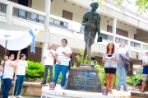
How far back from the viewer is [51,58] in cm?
1335

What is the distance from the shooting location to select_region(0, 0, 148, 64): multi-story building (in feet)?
63.7

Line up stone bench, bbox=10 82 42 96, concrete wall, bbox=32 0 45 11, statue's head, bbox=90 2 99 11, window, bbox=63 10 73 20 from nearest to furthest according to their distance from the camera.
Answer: statue's head, bbox=90 2 99 11 → stone bench, bbox=10 82 42 96 → concrete wall, bbox=32 0 45 11 → window, bbox=63 10 73 20

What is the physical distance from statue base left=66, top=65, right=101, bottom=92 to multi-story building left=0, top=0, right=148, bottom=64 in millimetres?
8457

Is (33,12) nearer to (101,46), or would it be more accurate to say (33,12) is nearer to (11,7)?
(11,7)

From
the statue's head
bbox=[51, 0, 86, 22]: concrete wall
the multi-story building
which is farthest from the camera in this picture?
bbox=[51, 0, 86, 22]: concrete wall

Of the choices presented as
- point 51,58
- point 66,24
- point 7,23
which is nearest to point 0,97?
point 51,58

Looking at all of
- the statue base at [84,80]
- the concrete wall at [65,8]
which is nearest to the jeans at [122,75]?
the statue base at [84,80]

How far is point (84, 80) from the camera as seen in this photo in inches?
399

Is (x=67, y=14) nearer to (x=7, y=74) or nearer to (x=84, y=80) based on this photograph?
(x=7, y=74)

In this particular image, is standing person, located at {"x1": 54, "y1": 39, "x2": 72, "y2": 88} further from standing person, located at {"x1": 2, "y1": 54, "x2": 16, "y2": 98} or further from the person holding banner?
standing person, located at {"x1": 2, "y1": 54, "x2": 16, "y2": 98}

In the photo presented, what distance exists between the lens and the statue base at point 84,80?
10094mm

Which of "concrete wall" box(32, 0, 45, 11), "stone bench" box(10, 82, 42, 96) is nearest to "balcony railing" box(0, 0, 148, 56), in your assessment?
"concrete wall" box(32, 0, 45, 11)

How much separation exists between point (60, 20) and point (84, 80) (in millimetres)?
13621

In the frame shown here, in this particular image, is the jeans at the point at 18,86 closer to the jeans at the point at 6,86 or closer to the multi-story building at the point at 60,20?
the jeans at the point at 6,86
